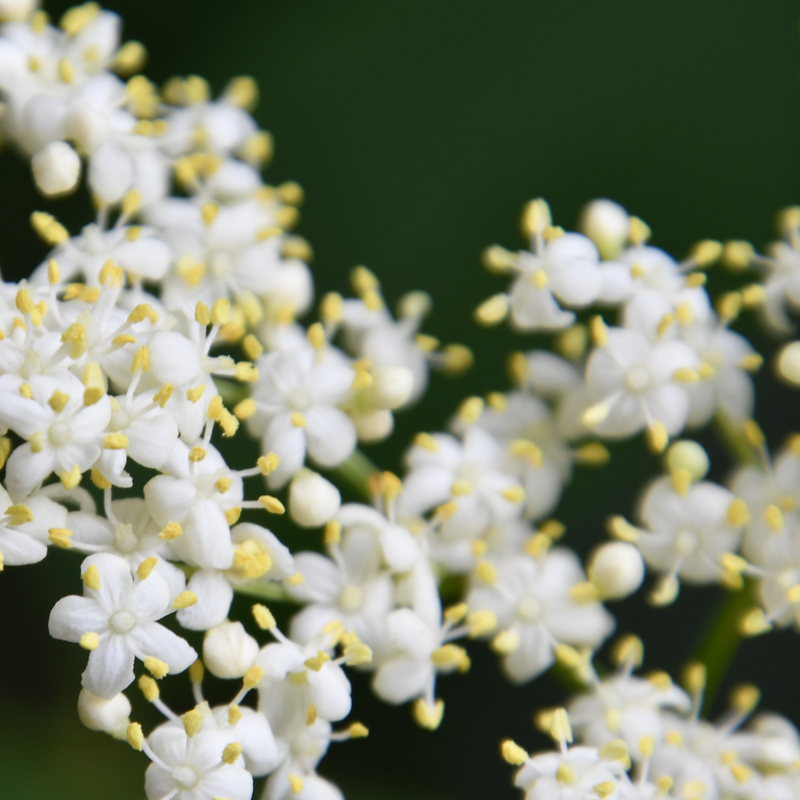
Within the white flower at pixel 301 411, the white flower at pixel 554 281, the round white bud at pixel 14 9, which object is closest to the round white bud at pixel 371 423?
the white flower at pixel 301 411

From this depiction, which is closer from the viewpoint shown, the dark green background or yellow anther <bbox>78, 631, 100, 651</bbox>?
yellow anther <bbox>78, 631, 100, 651</bbox>

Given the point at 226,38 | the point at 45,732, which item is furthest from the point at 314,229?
the point at 45,732

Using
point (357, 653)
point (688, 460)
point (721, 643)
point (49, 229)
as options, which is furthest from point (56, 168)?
point (721, 643)

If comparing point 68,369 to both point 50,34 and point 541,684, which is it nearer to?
point 50,34

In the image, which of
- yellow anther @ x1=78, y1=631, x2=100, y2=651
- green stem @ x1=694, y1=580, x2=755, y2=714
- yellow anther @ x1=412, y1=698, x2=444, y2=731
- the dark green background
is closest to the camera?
yellow anther @ x1=78, y1=631, x2=100, y2=651

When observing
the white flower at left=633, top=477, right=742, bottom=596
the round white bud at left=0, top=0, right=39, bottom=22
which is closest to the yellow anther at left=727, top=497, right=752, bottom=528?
the white flower at left=633, top=477, right=742, bottom=596

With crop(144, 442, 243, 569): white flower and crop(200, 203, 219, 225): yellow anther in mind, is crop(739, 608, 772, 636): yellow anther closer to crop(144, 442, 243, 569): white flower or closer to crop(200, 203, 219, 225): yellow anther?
crop(144, 442, 243, 569): white flower

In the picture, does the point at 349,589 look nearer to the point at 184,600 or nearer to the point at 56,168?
the point at 184,600
